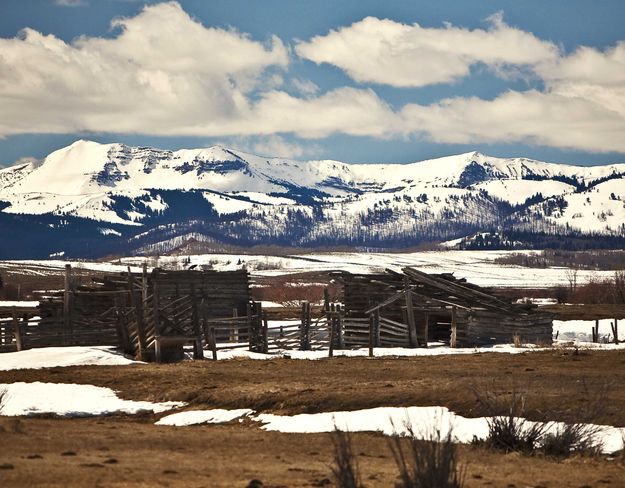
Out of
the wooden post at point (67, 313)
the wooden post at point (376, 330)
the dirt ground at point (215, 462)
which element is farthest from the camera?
the wooden post at point (376, 330)

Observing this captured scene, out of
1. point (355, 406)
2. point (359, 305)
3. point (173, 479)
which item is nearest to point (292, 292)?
point (359, 305)


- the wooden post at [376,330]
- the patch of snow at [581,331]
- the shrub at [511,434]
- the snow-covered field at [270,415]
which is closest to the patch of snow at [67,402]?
the snow-covered field at [270,415]

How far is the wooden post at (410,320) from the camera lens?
42256mm

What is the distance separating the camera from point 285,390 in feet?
73.9

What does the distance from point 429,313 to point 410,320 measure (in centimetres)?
300

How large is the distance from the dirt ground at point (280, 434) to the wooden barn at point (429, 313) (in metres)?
10.9

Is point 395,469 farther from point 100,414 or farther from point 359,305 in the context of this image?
point 359,305

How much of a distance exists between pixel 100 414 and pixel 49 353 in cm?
1082

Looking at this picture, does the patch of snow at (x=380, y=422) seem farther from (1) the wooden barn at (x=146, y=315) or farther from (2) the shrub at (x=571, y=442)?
(1) the wooden barn at (x=146, y=315)

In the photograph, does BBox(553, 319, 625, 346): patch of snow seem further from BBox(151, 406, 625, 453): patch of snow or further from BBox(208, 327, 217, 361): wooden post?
BBox(151, 406, 625, 453): patch of snow

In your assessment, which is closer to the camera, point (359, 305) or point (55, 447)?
point (55, 447)

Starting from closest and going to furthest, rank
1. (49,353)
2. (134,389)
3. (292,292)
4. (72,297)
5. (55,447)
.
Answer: (55,447) < (134,389) < (49,353) < (72,297) < (292,292)

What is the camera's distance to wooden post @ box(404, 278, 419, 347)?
1664 inches

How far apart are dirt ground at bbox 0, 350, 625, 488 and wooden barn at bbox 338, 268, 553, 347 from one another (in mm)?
10920
